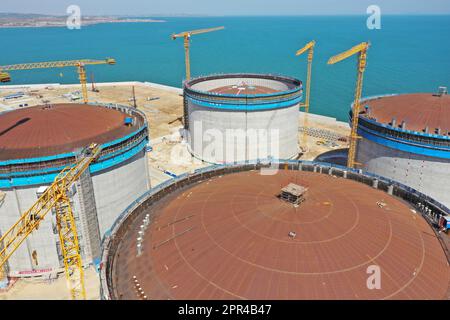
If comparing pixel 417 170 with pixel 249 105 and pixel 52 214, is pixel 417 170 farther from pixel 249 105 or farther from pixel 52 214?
pixel 52 214

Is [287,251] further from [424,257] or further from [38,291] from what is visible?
[38,291]

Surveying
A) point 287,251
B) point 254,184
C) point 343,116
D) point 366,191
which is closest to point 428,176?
point 366,191

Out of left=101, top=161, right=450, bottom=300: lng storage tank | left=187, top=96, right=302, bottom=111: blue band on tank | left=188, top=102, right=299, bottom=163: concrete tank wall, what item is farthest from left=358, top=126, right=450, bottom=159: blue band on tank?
left=188, top=102, right=299, bottom=163: concrete tank wall

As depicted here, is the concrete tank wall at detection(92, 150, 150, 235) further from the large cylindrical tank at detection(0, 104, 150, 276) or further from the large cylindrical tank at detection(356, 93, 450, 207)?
the large cylindrical tank at detection(356, 93, 450, 207)

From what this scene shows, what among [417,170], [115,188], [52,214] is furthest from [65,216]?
[417,170]

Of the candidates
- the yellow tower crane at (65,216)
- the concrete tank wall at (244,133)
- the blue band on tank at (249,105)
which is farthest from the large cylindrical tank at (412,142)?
the yellow tower crane at (65,216)
